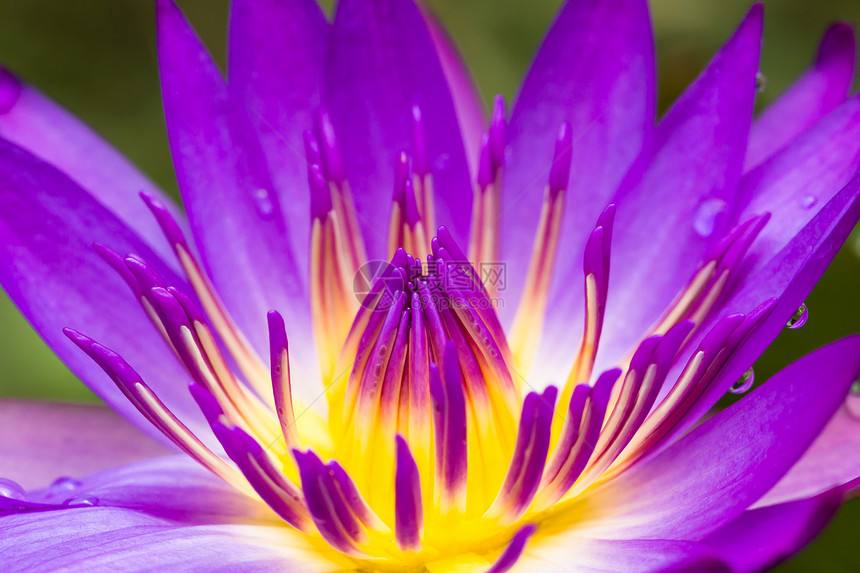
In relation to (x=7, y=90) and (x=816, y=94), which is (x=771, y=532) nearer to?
(x=816, y=94)

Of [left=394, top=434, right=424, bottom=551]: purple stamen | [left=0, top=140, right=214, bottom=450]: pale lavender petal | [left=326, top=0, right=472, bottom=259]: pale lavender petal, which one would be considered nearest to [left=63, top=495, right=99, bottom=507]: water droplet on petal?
[left=0, top=140, right=214, bottom=450]: pale lavender petal

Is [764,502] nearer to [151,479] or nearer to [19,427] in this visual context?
[151,479]

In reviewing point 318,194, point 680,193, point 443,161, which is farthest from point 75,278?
point 680,193

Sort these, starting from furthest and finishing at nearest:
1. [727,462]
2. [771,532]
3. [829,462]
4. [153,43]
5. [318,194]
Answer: [153,43] → [318,194] → [829,462] → [727,462] → [771,532]

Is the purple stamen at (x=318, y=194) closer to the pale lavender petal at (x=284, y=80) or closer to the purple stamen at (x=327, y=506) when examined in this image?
the pale lavender petal at (x=284, y=80)

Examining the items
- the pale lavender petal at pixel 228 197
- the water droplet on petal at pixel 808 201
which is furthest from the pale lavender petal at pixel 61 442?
the water droplet on petal at pixel 808 201

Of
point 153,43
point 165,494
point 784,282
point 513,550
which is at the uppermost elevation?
point 153,43
